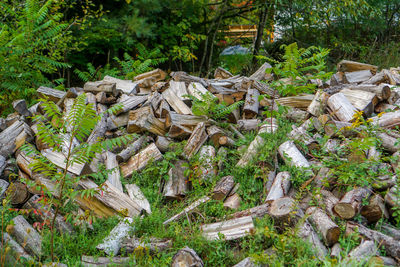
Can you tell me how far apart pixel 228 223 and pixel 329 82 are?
11.1 ft

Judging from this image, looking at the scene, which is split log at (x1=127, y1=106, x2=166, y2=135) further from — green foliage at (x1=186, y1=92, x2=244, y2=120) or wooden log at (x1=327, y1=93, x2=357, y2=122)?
wooden log at (x1=327, y1=93, x2=357, y2=122)

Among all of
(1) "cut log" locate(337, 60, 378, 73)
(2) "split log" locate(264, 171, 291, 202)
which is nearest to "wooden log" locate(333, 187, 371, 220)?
(2) "split log" locate(264, 171, 291, 202)

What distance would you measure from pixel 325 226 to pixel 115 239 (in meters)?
1.89

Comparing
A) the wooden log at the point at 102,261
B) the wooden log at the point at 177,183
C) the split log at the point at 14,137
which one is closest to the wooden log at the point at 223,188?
the wooden log at the point at 177,183

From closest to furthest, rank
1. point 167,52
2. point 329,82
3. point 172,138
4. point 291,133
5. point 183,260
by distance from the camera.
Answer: point 183,260
point 291,133
point 172,138
point 329,82
point 167,52

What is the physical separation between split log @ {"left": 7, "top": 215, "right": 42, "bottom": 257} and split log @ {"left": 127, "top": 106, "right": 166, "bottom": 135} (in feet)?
5.92

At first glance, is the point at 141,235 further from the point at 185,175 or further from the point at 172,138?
the point at 172,138

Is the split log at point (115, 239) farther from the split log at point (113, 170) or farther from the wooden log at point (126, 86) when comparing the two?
the wooden log at point (126, 86)

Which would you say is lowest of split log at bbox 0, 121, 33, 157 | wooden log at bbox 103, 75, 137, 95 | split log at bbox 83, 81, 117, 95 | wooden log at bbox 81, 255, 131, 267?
wooden log at bbox 81, 255, 131, 267

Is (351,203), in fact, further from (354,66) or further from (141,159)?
(354,66)

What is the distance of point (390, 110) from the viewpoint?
4434 mm

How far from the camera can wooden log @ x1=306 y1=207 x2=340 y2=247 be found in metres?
3.05

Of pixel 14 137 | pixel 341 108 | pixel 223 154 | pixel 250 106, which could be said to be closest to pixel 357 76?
pixel 341 108

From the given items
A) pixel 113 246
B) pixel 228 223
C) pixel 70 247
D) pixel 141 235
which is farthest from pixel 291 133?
pixel 70 247
